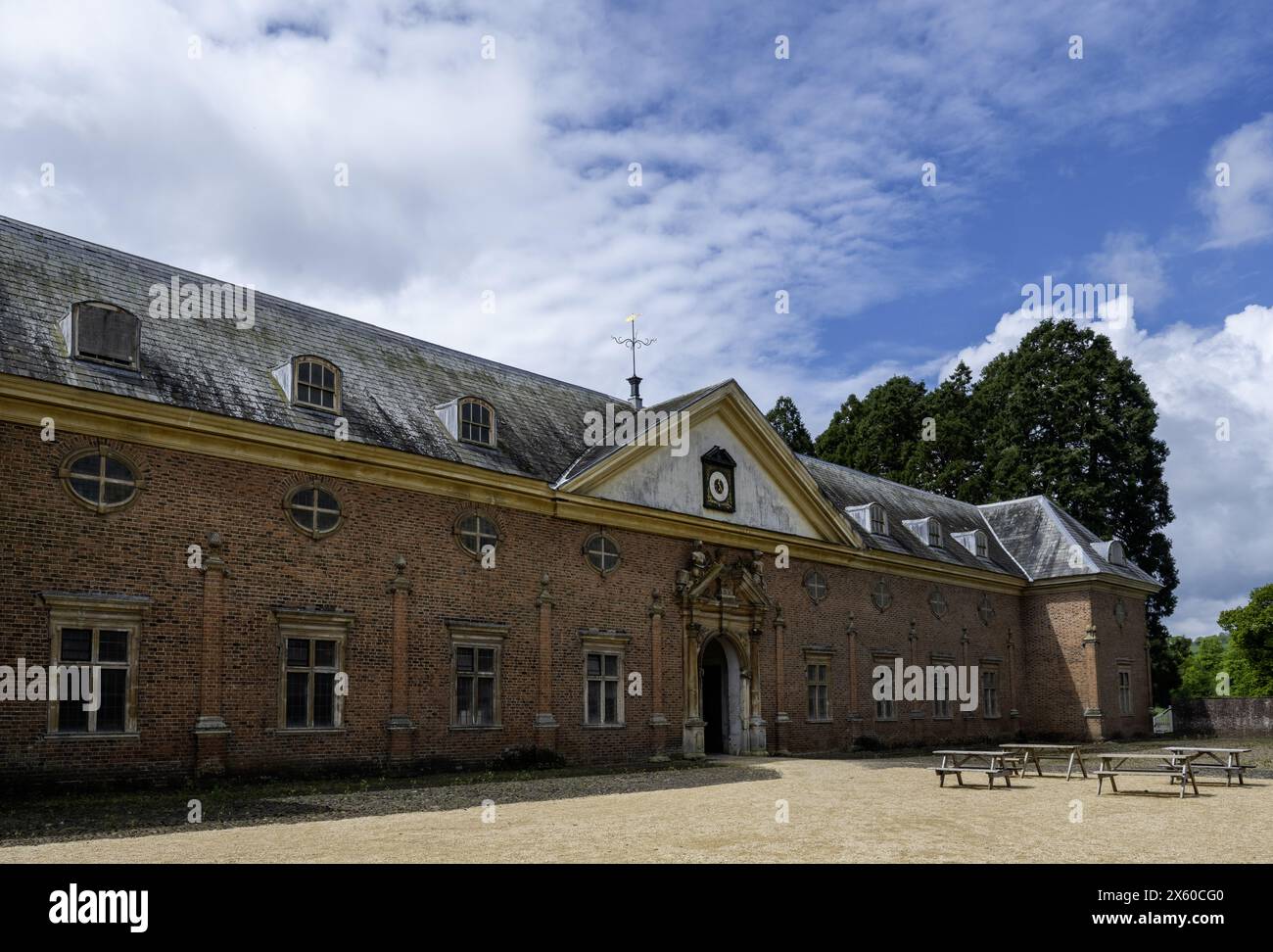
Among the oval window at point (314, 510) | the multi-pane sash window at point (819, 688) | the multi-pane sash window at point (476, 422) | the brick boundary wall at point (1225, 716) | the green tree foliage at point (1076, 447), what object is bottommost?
the brick boundary wall at point (1225, 716)

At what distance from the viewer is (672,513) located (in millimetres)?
25234

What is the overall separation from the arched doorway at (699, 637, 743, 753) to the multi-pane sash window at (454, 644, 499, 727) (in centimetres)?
686

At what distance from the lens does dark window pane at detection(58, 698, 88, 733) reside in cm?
1579

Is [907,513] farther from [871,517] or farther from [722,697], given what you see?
[722,697]

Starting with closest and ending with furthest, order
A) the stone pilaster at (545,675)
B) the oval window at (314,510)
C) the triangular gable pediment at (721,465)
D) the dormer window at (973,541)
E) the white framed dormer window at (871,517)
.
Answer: the oval window at (314,510)
the stone pilaster at (545,675)
the triangular gable pediment at (721,465)
the white framed dormer window at (871,517)
the dormer window at (973,541)

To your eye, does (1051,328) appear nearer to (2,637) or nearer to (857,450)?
(857,450)

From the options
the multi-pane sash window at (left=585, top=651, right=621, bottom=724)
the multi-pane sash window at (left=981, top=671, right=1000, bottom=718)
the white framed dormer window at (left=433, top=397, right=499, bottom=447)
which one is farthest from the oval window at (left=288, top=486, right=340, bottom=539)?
the multi-pane sash window at (left=981, top=671, right=1000, bottom=718)

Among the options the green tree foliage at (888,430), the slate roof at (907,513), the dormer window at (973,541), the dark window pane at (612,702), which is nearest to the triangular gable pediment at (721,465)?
the slate roof at (907,513)

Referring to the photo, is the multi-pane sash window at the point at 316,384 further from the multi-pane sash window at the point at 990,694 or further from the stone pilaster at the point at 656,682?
the multi-pane sash window at the point at 990,694

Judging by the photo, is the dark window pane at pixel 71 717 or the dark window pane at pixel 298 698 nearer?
the dark window pane at pixel 71 717

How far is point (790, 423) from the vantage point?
5547 cm

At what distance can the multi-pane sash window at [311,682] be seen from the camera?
18.5 m

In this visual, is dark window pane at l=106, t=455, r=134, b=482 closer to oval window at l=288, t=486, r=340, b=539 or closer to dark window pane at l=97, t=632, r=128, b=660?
dark window pane at l=97, t=632, r=128, b=660

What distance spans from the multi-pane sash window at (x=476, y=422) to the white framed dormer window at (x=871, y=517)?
13880 mm
